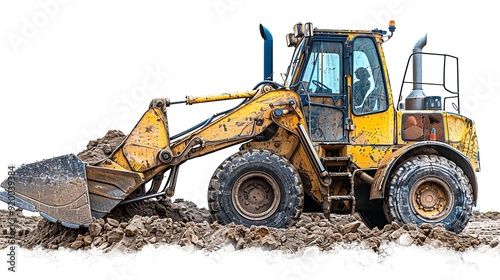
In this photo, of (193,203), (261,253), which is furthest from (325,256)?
(193,203)

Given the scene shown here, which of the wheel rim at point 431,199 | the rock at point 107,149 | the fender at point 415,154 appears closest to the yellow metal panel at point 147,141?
the rock at point 107,149

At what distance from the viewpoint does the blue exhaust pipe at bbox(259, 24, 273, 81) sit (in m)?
14.4

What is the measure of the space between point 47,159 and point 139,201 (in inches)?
71.9

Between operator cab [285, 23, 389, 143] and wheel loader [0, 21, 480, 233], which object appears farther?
operator cab [285, 23, 389, 143]

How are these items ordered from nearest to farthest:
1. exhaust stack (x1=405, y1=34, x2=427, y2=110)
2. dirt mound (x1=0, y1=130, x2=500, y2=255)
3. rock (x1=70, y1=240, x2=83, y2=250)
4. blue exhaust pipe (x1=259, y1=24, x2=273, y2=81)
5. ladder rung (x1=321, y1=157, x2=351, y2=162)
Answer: dirt mound (x1=0, y1=130, x2=500, y2=255) < rock (x1=70, y1=240, x2=83, y2=250) < ladder rung (x1=321, y1=157, x2=351, y2=162) < exhaust stack (x1=405, y1=34, x2=427, y2=110) < blue exhaust pipe (x1=259, y1=24, x2=273, y2=81)

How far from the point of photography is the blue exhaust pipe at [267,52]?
14383mm

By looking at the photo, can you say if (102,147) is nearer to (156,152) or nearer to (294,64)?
(156,152)

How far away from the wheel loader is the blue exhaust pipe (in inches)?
16.4

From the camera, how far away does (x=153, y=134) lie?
13016mm

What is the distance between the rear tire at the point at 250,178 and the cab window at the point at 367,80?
1519mm

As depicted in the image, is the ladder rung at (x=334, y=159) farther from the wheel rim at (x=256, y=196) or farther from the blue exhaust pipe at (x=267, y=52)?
the blue exhaust pipe at (x=267, y=52)

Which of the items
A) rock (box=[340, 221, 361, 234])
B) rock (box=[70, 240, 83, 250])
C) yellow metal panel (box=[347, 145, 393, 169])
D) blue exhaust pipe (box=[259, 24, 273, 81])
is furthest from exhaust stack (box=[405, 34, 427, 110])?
rock (box=[70, 240, 83, 250])

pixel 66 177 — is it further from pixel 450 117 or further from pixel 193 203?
pixel 450 117

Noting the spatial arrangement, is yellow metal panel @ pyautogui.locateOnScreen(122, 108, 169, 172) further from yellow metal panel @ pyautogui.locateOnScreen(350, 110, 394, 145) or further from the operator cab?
yellow metal panel @ pyautogui.locateOnScreen(350, 110, 394, 145)
